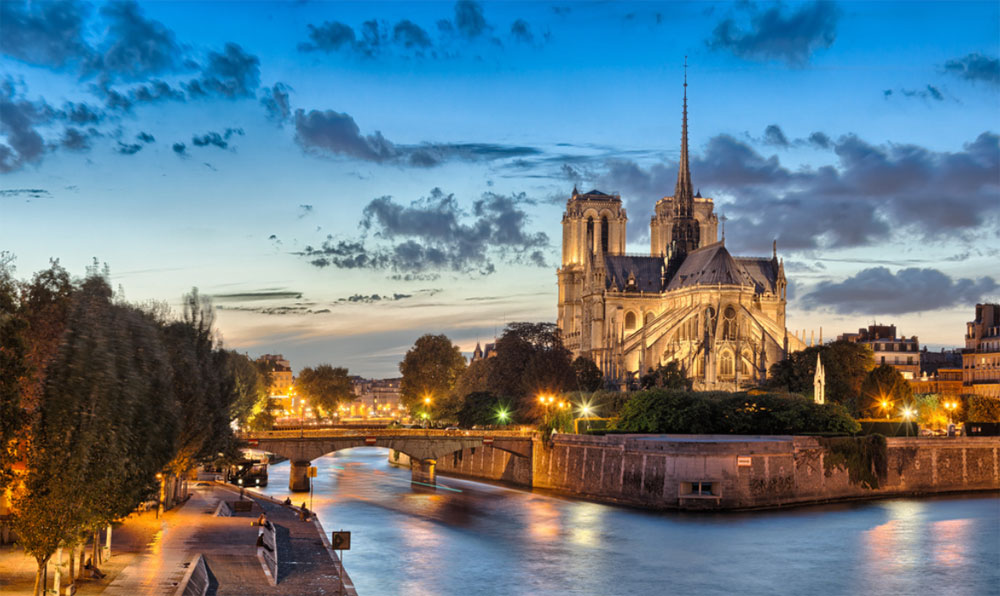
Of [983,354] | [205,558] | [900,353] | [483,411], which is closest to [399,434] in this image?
[483,411]

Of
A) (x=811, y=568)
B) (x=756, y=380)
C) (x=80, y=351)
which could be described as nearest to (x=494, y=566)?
(x=811, y=568)

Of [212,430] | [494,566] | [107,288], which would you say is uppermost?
[107,288]

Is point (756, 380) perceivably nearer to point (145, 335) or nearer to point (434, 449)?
point (434, 449)

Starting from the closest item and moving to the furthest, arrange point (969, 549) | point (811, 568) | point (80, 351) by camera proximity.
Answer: point (80, 351) < point (811, 568) < point (969, 549)

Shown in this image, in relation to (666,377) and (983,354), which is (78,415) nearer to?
(666,377)

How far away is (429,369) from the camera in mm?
130875

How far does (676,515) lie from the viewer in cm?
5897

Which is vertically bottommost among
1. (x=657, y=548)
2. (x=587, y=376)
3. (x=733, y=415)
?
(x=657, y=548)

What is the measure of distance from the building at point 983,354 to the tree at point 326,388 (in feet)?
269

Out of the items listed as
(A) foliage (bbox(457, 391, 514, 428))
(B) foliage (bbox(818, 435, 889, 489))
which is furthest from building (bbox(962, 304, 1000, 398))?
(A) foliage (bbox(457, 391, 514, 428))

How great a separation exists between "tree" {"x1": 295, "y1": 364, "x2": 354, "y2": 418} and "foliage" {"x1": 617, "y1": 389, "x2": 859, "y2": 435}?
294 feet

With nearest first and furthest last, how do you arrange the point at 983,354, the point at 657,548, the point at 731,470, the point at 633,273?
1. the point at 657,548
2. the point at 731,470
3. the point at 983,354
4. the point at 633,273

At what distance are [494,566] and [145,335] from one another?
70.3ft

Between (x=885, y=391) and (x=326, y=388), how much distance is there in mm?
87913
